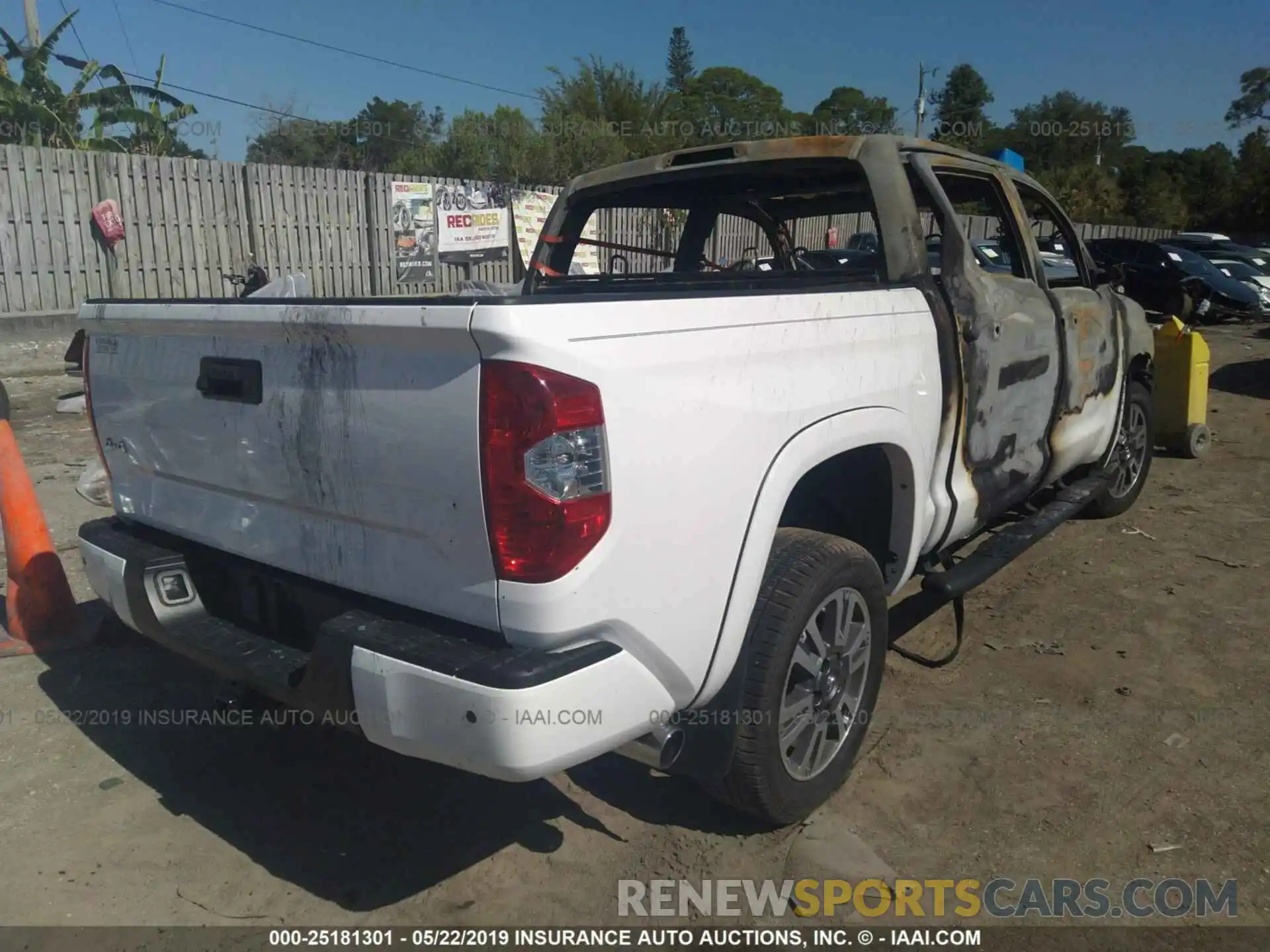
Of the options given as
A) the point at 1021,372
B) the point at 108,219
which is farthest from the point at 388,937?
the point at 108,219

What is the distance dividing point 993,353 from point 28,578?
12.8 ft

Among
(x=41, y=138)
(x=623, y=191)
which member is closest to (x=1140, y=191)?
(x=41, y=138)

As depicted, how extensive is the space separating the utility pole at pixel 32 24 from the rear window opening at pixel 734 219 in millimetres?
19369

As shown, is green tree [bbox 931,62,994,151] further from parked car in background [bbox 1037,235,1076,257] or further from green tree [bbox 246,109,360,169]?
parked car in background [bbox 1037,235,1076,257]

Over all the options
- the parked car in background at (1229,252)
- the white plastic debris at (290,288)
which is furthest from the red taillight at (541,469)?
the parked car in background at (1229,252)

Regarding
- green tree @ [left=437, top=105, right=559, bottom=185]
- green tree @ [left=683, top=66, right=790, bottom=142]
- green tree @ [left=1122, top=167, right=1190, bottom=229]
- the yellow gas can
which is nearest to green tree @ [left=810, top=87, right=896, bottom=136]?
green tree @ [left=683, top=66, right=790, bottom=142]

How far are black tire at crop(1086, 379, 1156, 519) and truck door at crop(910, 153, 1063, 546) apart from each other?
1733 millimetres

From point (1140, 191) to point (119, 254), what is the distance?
156 ft

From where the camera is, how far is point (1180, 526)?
5660mm

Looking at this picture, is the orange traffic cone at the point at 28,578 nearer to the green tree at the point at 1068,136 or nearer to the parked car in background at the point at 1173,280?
the parked car in background at the point at 1173,280

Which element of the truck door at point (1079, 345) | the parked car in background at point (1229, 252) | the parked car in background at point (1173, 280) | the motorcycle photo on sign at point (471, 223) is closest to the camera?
the truck door at point (1079, 345)

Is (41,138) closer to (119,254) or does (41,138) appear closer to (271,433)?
(119,254)

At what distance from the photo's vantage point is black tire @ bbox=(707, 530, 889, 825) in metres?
2.50

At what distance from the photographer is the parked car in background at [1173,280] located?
17.1m
